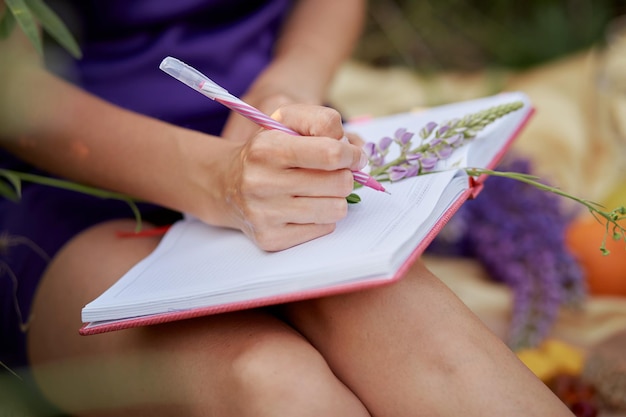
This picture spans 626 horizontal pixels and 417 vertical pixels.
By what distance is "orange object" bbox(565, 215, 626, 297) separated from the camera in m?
1.45

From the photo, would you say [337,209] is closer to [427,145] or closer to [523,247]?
[427,145]

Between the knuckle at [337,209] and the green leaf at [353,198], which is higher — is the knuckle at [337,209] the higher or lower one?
the higher one

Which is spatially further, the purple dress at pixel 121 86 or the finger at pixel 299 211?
the purple dress at pixel 121 86

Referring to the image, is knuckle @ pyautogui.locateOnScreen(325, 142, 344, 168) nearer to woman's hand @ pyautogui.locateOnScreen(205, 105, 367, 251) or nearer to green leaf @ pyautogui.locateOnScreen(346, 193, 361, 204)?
woman's hand @ pyautogui.locateOnScreen(205, 105, 367, 251)

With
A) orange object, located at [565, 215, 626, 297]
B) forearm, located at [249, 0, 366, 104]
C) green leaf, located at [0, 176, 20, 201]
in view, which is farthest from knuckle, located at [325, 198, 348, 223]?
orange object, located at [565, 215, 626, 297]

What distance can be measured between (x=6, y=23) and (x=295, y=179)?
0.42m

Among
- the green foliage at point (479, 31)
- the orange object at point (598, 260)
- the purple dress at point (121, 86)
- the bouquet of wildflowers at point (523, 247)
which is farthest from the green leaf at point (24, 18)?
the green foliage at point (479, 31)

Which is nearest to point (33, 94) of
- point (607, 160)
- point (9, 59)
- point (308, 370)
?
point (9, 59)

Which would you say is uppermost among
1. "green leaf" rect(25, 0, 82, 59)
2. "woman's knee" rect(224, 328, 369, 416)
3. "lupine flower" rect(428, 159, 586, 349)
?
"green leaf" rect(25, 0, 82, 59)

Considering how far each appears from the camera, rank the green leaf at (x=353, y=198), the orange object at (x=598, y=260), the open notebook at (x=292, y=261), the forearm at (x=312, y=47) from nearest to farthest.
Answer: the open notebook at (x=292, y=261)
the green leaf at (x=353, y=198)
the forearm at (x=312, y=47)
the orange object at (x=598, y=260)

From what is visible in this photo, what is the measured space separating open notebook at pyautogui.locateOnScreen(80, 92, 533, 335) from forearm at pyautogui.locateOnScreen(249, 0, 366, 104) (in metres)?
0.26

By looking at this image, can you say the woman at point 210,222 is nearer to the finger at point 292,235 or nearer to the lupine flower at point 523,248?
the finger at point 292,235

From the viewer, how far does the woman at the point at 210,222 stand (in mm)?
703

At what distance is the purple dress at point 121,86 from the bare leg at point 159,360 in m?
0.05
